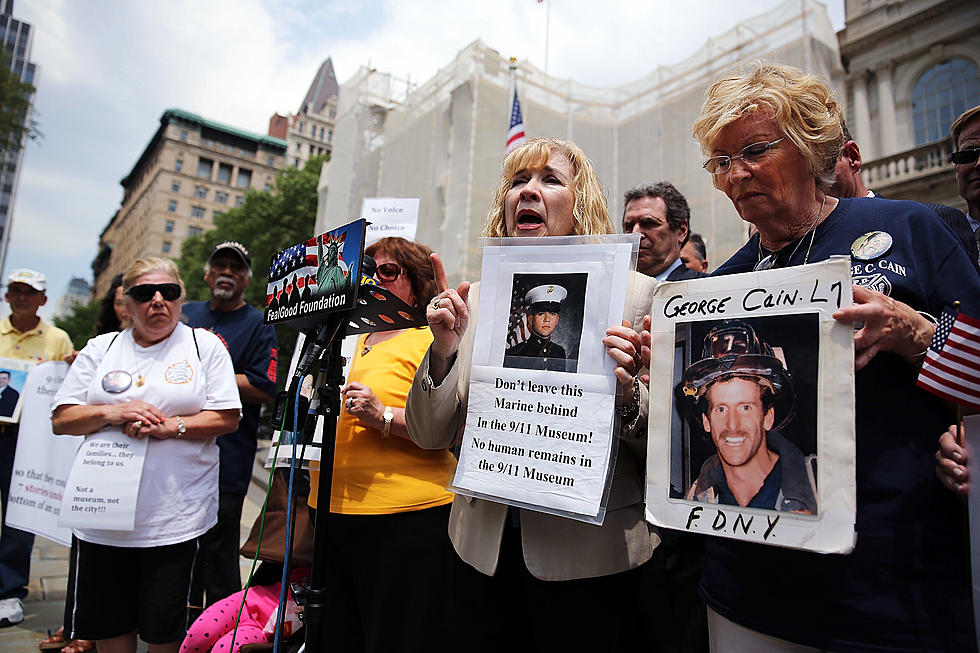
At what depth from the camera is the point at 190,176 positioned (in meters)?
69.9

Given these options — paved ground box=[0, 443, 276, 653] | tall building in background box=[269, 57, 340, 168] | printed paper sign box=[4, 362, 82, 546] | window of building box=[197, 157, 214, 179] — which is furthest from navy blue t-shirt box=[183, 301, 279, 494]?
window of building box=[197, 157, 214, 179]

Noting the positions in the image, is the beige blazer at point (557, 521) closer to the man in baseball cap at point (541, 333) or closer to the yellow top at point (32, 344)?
the man in baseball cap at point (541, 333)

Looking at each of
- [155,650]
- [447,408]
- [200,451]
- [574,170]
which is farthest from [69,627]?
[574,170]

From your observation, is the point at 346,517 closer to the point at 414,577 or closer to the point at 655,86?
the point at 414,577

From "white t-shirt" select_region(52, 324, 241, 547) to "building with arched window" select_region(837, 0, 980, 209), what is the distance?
15.4 meters

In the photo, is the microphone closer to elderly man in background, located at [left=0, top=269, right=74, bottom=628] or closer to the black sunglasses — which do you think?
the black sunglasses

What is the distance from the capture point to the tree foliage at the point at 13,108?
37.6ft

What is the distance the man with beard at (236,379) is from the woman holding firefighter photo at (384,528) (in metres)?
1.51

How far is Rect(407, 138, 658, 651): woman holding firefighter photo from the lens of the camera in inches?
55.8

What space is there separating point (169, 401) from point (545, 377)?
2.01 metres

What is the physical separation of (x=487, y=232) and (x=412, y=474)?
91 cm

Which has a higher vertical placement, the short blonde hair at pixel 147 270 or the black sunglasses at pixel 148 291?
the short blonde hair at pixel 147 270

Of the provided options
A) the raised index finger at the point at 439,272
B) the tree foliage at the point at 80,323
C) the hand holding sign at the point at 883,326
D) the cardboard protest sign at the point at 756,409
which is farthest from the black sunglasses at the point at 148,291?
the tree foliage at the point at 80,323

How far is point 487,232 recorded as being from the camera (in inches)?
75.0
